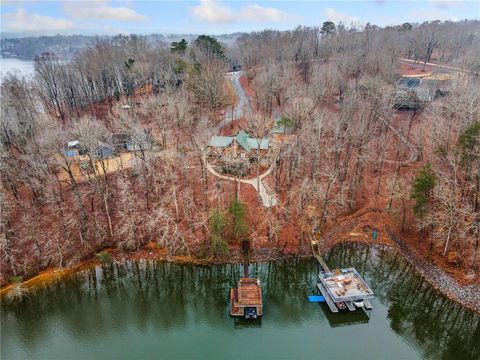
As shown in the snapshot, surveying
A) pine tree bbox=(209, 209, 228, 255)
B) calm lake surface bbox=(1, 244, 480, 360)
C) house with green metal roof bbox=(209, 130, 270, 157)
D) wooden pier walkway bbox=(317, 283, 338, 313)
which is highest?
house with green metal roof bbox=(209, 130, 270, 157)

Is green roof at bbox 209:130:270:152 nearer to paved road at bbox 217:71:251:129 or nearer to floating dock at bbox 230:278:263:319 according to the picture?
paved road at bbox 217:71:251:129

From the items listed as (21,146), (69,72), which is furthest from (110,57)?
(21,146)

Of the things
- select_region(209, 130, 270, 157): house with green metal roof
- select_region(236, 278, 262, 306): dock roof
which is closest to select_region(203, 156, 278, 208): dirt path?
select_region(209, 130, 270, 157): house with green metal roof

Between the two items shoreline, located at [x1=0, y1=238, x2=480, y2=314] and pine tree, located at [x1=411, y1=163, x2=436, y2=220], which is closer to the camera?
shoreline, located at [x1=0, y1=238, x2=480, y2=314]

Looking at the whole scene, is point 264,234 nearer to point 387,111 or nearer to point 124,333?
point 124,333

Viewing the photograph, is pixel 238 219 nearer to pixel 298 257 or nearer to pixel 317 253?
pixel 298 257

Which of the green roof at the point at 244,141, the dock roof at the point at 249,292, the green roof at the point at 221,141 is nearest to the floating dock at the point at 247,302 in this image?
the dock roof at the point at 249,292
